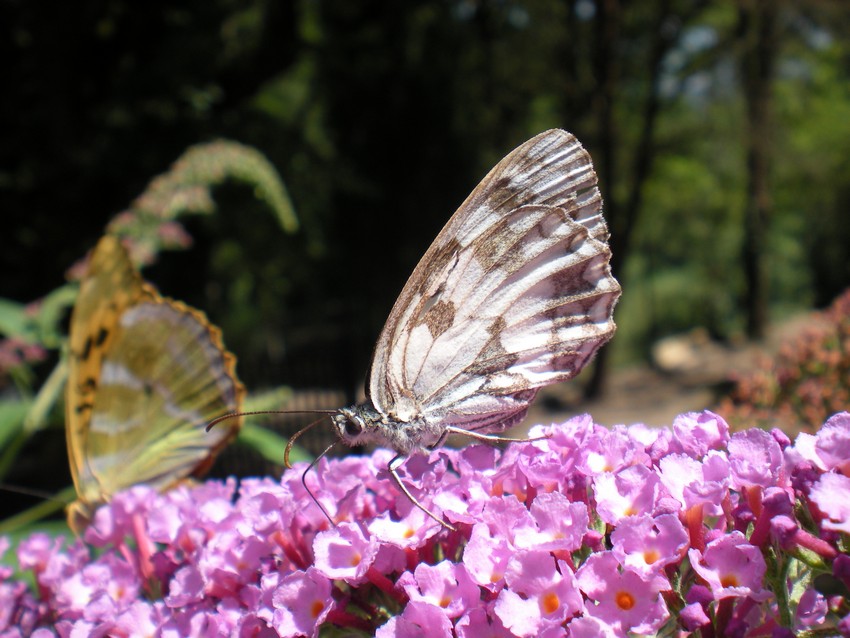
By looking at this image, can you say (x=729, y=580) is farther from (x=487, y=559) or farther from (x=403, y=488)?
(x=403, y=488)

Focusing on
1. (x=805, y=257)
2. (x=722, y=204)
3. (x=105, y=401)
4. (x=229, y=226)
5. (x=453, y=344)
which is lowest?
(x=805, y=257)

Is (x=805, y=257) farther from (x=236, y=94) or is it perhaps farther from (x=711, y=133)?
(x=236, y=94)

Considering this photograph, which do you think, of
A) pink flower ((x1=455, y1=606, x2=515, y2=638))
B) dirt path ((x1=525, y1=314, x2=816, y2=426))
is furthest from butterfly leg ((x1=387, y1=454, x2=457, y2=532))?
dirt path ((x1=525, y1=314, x2=816, y2=426))

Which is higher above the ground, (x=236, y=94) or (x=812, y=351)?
(x=236, y=94)

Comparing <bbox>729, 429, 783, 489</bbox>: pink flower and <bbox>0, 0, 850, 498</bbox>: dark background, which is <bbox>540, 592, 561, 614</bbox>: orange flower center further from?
<bbox>0, 0, 850, 498</bbox>: dark background

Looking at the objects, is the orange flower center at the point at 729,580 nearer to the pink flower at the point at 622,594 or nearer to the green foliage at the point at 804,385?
the pink flower at the point at 622,594

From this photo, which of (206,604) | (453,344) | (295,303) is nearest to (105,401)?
(206,604)

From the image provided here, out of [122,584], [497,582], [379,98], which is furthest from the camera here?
[379,98]
